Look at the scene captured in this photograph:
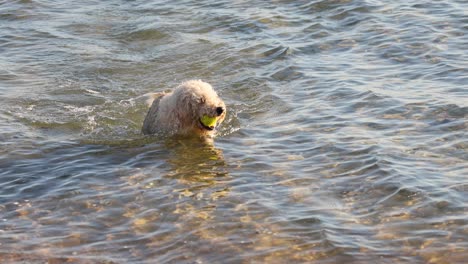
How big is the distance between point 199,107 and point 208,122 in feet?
0.73

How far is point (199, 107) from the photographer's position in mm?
9984

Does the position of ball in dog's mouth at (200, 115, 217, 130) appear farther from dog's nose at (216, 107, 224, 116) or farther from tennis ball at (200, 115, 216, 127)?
dog's nose at (216, 107, 224, 116)

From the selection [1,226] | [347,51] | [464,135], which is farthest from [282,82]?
[1,226]

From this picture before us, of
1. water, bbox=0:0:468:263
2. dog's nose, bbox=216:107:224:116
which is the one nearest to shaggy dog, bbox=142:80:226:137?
dog's nose, bbox=216:107:224:116

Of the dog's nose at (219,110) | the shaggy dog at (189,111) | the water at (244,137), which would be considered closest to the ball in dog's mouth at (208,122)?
the shaggy dog at (189,111)

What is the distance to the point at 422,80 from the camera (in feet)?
38.8

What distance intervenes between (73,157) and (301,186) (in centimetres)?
299

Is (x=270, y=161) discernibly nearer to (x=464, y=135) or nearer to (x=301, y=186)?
(x=301, y=186)

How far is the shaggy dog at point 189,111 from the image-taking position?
9945mm

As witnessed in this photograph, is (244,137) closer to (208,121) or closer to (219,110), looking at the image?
(208,121)

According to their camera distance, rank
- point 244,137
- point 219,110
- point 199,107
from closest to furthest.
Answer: point 219,110, point 199,107, point 244,137

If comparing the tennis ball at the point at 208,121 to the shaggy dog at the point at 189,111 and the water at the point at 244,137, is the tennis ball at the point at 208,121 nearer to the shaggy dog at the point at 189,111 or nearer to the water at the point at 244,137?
the shaggy dog at the point at 189,111

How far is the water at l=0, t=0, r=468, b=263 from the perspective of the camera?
7.51 metres

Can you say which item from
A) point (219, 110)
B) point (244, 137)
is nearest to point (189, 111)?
point (219, 110)
